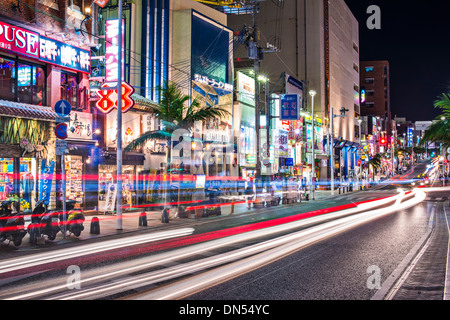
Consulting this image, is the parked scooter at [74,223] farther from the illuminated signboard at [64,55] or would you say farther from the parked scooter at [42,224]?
the illuminated signboard at [64,55]

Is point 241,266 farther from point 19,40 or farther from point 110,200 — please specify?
point 110,200

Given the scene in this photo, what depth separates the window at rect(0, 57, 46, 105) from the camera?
69.9ft

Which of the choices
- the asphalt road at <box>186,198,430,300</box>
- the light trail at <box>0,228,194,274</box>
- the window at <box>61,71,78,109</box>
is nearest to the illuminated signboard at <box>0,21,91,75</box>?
the window at <box>61,71,78,109</box>

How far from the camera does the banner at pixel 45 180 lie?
2283 cm

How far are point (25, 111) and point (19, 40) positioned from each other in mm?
3285

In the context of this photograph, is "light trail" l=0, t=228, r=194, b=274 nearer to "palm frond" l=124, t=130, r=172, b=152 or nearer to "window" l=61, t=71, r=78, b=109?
"palm frond" l=124, t=130, r=172, b=152

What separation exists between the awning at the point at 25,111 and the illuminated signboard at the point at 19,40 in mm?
2423

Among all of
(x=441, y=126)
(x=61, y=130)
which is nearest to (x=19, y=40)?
(x=61, y=130)

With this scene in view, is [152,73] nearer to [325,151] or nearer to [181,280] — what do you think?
[181,280]

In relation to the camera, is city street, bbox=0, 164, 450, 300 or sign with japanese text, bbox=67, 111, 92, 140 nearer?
city street, bbox=0, 164, 450, 300

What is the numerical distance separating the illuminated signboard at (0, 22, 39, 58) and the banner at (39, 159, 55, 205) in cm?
534

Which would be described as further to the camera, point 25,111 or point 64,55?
point 64,55

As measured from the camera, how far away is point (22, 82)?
72.8ft
